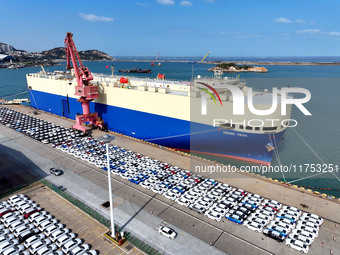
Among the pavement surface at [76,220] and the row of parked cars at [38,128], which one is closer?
the pavement surface at [76,220]

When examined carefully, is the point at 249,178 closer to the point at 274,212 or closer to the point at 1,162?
the point at 274,212

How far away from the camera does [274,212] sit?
21906 millimetres

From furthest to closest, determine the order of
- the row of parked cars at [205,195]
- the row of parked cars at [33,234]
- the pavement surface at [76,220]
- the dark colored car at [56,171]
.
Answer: the dark colored car at [56,171] < the row of parked cars at [205,195] < the pavement surface at [76,220] < the row of parked cars at [33,234]

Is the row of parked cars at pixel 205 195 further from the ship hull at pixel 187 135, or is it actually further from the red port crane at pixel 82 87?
the red port crane at pixel 82 87

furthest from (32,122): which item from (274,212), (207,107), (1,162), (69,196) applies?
(274,212)

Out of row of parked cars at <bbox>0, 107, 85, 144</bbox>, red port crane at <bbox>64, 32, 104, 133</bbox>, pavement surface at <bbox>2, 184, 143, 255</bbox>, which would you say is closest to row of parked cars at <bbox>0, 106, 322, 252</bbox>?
pavement surface at <bbox>2, 184, 143, 255</bbox>

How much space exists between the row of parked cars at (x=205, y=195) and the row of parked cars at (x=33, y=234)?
9490mm

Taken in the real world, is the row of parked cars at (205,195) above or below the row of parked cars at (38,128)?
below

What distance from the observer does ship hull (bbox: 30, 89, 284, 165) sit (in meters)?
31.7

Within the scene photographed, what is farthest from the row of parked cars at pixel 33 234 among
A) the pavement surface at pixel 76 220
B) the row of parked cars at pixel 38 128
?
the row of parked cars at pixel 38 128

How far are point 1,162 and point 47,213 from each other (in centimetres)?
1608

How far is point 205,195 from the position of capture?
24406 mm

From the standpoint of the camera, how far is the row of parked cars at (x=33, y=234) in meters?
17.2

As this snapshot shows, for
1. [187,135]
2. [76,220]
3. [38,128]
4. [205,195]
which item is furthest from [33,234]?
[38,128]
